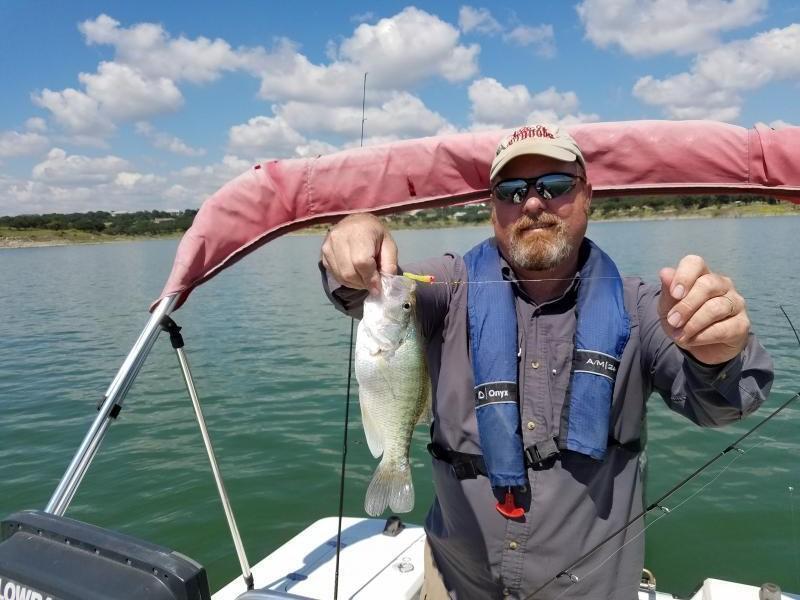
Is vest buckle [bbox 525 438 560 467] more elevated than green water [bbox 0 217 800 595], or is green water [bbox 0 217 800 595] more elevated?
vest buckle [bbox 525 438 560 467]

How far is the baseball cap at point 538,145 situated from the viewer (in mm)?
2955


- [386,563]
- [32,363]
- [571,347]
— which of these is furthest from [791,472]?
[32,363]

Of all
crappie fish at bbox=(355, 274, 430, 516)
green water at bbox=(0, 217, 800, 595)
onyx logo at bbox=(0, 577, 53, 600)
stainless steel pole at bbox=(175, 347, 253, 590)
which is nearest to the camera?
onyx logo at bbox=(0, 577, 53, 600)

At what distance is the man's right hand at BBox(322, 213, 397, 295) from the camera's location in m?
2.51

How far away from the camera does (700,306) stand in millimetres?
2160

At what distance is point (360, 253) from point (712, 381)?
1.53m

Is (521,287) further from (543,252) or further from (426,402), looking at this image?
(426,402)

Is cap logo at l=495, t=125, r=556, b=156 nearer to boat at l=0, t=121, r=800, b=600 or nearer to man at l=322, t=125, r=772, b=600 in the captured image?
man at l=322, t=125, r=772, b=600

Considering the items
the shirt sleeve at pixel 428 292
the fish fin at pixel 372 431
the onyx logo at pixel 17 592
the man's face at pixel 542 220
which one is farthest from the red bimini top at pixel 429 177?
the onyx logo at pixel 17 592

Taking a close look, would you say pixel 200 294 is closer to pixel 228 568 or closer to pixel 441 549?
pixel 228 568

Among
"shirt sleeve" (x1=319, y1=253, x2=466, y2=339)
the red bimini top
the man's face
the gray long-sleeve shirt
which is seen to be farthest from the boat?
the gray long-sleeve shirt

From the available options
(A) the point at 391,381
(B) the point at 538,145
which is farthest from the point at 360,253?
(B) the point at 538,145

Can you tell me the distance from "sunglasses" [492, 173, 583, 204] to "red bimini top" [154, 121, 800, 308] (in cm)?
27

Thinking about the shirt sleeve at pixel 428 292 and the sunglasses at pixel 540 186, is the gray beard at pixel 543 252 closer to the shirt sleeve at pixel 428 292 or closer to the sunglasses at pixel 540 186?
the sunglasses at pixel 540 186
